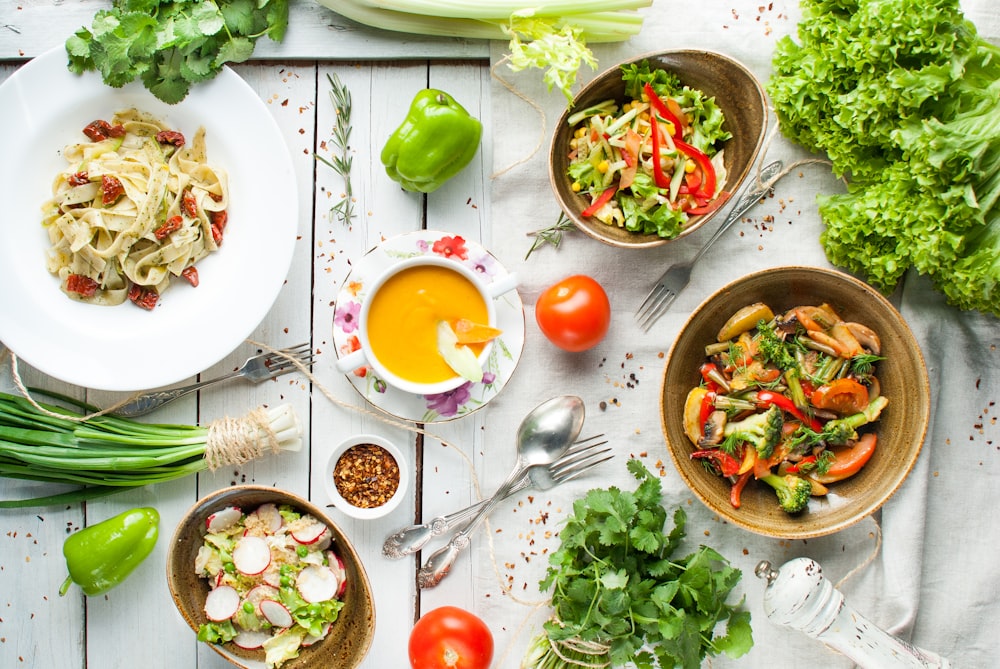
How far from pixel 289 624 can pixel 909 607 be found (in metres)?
1.84

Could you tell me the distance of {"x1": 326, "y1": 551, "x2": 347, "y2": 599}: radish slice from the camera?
233 cm

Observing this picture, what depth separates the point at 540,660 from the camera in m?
2.30

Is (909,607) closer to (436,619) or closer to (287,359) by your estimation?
(436,619)

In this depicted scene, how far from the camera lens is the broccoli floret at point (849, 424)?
2219 mm

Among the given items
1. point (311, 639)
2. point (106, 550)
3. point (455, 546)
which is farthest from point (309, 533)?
point (106, 550)

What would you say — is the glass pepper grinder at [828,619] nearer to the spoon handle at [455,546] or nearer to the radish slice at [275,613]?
the spoon handle at [455,546]

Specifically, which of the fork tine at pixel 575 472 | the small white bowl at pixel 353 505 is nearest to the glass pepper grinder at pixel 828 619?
the fork tine at pixel 575 472

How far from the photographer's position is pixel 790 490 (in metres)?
2.21

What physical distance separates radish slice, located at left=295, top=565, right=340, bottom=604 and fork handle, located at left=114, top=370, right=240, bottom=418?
0.65m

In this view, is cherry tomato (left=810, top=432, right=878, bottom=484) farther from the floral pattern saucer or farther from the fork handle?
the fork handle

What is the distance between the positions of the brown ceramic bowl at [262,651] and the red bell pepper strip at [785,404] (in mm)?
1254

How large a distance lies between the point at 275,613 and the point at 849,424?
1754mm

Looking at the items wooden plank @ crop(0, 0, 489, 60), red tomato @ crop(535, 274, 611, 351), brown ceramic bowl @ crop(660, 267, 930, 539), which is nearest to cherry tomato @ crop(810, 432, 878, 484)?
brown ceramic bowl @ crop(660, 267, 930, 539)

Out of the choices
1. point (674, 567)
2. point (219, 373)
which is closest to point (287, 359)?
point (219, 373)
